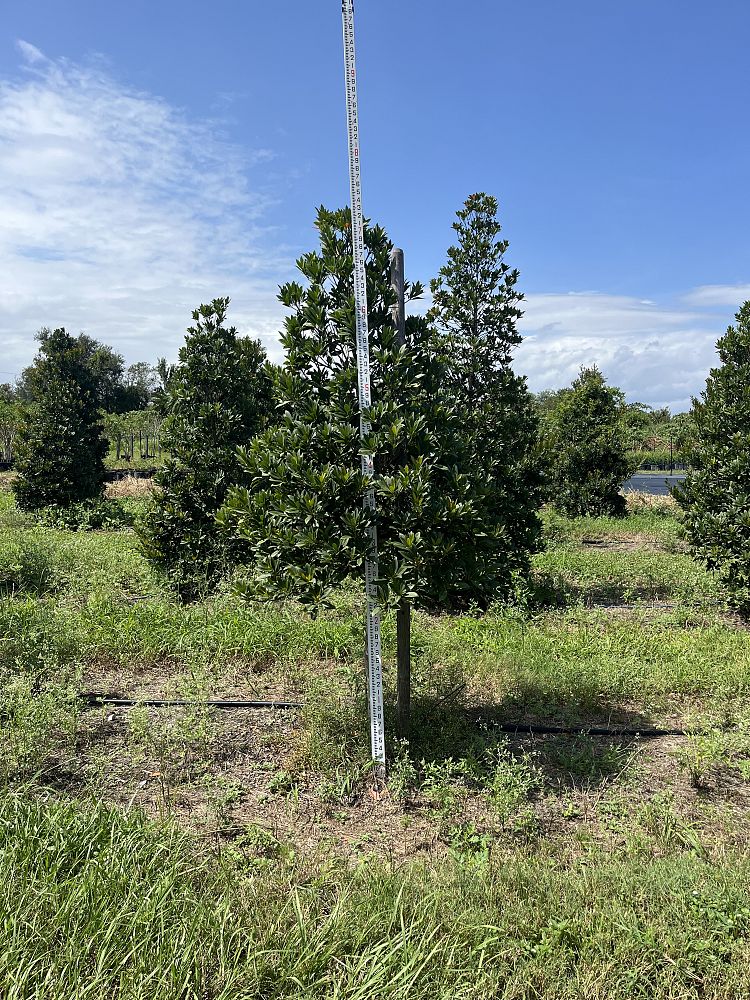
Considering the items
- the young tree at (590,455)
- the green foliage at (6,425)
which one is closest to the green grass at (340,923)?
the young tree at (590,455)

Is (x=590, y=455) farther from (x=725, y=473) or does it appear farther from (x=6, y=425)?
(x=6, y=425)

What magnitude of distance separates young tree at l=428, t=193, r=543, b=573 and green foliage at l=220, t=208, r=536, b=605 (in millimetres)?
3829

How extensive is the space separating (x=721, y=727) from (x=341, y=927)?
11.9ft

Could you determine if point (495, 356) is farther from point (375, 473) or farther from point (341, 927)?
point (341, 927)

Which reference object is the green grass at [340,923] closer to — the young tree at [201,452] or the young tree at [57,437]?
the young tree at [201,452]

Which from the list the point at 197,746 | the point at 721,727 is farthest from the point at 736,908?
the point at 197,746

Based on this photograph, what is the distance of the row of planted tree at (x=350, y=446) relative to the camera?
4074 mm

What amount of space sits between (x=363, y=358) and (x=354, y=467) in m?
0.71

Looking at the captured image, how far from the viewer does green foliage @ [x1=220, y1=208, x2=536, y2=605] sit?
4.02 meters

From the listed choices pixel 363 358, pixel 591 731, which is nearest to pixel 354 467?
pixel 363 358

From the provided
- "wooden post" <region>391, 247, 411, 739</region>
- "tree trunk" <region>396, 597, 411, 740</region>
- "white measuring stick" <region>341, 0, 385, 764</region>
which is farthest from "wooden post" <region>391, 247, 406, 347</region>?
"tree trunk" <region>396, 597, 411, 740</region>

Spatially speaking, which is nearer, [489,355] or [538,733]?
[538,733]

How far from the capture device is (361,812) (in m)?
3.99

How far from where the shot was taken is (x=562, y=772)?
14.6 feet
